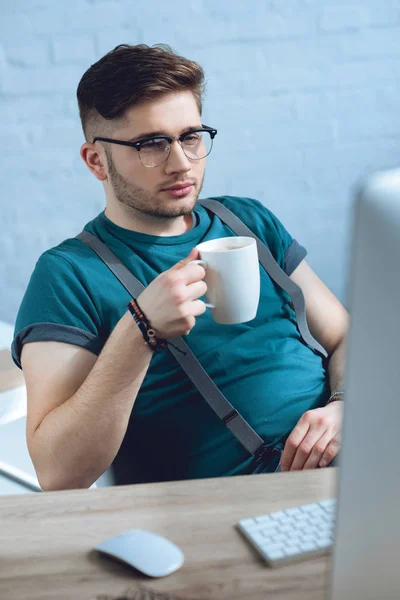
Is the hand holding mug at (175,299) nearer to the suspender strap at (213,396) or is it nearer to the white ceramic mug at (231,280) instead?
the white ceramic mug at (231,280)

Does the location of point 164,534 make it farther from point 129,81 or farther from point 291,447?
point 129,81

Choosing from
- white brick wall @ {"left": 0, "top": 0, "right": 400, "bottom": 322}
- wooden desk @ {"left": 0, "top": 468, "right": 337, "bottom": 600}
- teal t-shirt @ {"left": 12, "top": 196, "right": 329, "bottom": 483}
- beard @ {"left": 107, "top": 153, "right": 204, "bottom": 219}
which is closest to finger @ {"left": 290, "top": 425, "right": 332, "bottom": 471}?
teal t-shirt @ {"left": 12, "top": 196, "right": 329, "bottom": 483}

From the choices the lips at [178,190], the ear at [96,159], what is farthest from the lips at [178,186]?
the ear at [96,159]

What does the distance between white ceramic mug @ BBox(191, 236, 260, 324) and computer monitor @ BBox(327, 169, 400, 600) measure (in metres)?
0.58

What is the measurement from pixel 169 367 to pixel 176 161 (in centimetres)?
35

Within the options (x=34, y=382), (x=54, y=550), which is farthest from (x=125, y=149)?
(x=54, y=550)

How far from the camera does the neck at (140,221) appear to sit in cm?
130

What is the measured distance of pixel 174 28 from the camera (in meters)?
2.06

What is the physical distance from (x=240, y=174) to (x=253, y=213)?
785 mm

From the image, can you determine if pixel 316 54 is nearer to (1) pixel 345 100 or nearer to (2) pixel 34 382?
(1) pixel 345 100

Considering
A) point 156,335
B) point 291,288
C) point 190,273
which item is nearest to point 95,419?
point 156,335

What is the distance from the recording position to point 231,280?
1032mm

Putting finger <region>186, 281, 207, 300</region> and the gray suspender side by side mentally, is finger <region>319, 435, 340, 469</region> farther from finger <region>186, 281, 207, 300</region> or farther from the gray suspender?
finger <region>186, 281, 207, 300</region>

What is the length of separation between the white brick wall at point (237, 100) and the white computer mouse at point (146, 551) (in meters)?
1.58
